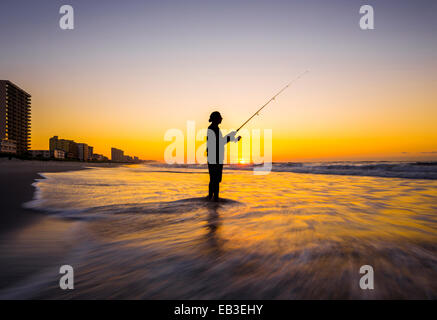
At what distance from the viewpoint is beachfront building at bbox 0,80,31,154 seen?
110 meters

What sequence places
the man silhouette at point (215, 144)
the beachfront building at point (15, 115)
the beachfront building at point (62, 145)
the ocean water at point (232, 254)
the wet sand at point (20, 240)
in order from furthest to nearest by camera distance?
the beachfront building at point (62, 145) < the beachfront building at point (15, 115) < the man silhouette at point (215, 144) < the wet sand at point (20, 240) < the ocean water at point (232, 254)

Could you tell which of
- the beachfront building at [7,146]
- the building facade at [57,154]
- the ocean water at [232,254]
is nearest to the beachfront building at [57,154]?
the building facade at [57,154]

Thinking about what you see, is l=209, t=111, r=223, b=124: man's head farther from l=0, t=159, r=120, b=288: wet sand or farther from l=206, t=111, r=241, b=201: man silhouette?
l=0, t=159, r=120, b=288: wet sand

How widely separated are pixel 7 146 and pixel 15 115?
87.9 feet

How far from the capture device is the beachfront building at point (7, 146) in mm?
96750

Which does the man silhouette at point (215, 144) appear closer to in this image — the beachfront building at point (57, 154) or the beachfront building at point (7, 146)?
the beachfront building at point (7, 146)

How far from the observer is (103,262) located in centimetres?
274

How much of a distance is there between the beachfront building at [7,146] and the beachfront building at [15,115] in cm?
510

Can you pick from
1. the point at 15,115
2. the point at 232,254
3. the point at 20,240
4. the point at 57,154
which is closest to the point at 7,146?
the point at 15,115

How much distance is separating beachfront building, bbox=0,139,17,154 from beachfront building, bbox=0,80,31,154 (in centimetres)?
510
